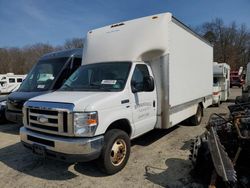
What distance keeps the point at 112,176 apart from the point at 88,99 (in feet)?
5.02

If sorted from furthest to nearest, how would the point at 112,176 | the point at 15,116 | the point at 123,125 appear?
the point at 15,116 < the point at 123,125 < the point at 112,176

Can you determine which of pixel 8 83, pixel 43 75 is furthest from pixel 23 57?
pixel 43 75

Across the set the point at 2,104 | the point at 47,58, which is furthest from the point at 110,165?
the point at 2,104

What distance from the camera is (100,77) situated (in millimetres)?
5523

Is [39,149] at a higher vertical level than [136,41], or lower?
lower

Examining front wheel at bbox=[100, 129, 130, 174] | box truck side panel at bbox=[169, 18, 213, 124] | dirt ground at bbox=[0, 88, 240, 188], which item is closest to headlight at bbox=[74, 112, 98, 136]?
front wheel at bbox=[100, 129, 130, 174]

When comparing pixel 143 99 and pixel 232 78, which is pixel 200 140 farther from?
pixel 232 78

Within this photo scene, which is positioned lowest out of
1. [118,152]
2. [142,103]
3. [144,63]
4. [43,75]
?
[118,152]

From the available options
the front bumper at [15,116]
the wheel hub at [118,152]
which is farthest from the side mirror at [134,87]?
the front bumper at [15,116]

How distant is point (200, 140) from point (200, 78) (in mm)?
4452

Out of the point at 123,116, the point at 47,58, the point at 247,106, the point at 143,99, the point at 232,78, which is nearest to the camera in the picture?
the point at 123,116

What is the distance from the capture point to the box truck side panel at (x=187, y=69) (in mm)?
6281

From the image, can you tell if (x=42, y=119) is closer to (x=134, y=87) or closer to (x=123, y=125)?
(x=123, y=125)

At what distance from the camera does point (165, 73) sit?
5930 millimetres
